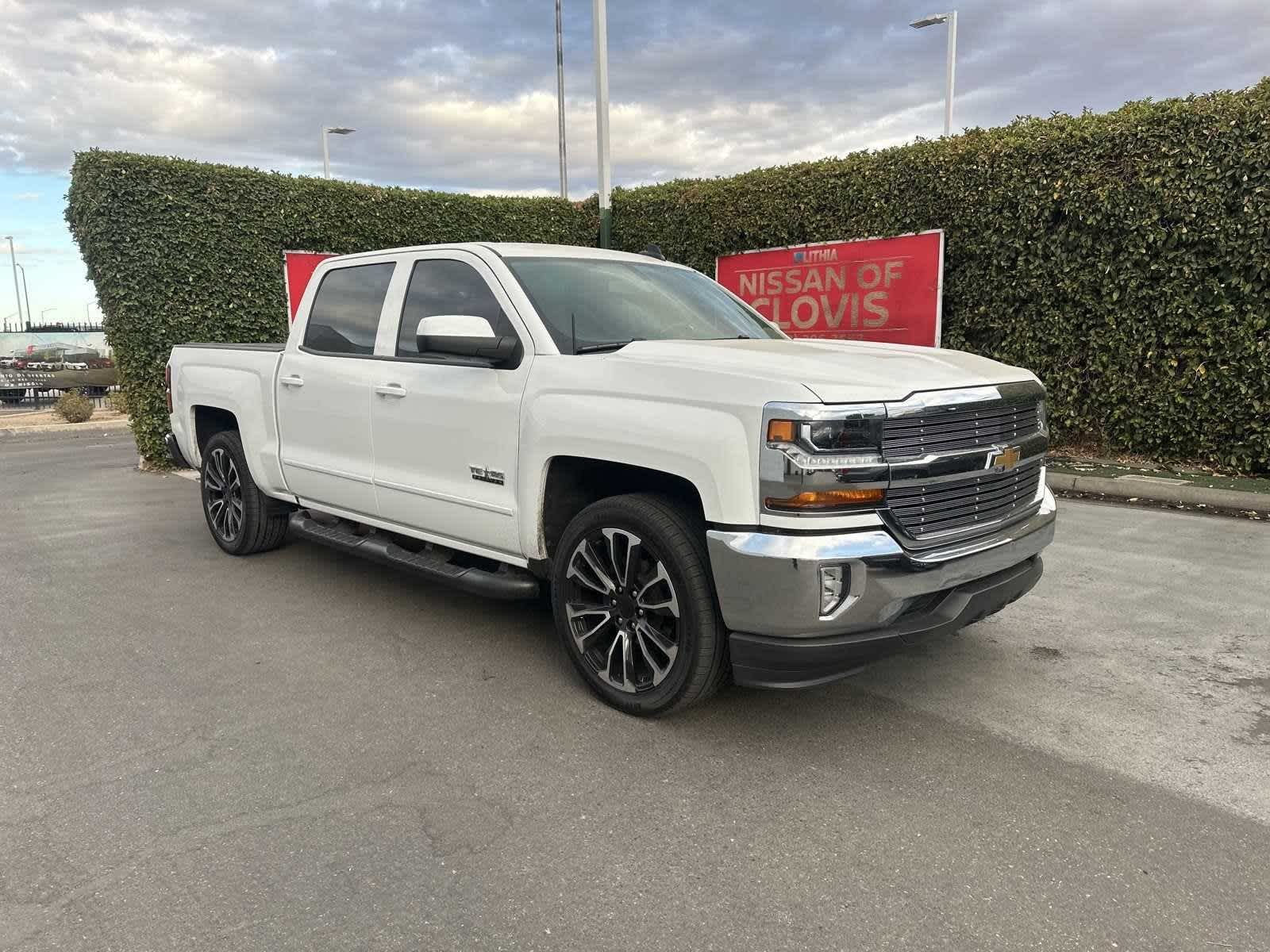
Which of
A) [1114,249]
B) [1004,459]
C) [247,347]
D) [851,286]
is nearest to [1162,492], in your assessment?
[1114,249]

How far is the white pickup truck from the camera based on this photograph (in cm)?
307

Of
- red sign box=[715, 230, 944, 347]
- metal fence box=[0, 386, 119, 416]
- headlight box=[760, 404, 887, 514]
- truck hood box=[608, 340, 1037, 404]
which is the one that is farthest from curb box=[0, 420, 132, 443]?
headlight box=[760, 404, 887, 514]

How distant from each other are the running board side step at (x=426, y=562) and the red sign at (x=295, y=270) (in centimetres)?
595

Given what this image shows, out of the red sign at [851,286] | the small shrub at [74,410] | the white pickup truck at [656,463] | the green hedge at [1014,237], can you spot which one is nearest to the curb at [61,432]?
the small shrub at [74,410]

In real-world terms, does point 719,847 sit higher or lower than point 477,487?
lower

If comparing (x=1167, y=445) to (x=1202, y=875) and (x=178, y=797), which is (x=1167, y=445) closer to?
(x=1202, y=875)

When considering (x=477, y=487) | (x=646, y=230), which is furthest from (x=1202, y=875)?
(x=646, y=230)

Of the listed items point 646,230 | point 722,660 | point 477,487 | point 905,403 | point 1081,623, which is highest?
point 646,230

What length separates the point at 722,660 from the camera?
3367 millimetres

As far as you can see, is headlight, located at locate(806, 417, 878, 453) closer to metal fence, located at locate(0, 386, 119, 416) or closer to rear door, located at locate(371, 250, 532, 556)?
rear door, located at locate(371, 250, 532, 556)

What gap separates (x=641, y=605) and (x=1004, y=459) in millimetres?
1549

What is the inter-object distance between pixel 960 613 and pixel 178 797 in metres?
2.83

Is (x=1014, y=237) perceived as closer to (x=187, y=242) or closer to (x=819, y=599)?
(x=819, y=599)

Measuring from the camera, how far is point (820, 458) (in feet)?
9.89
